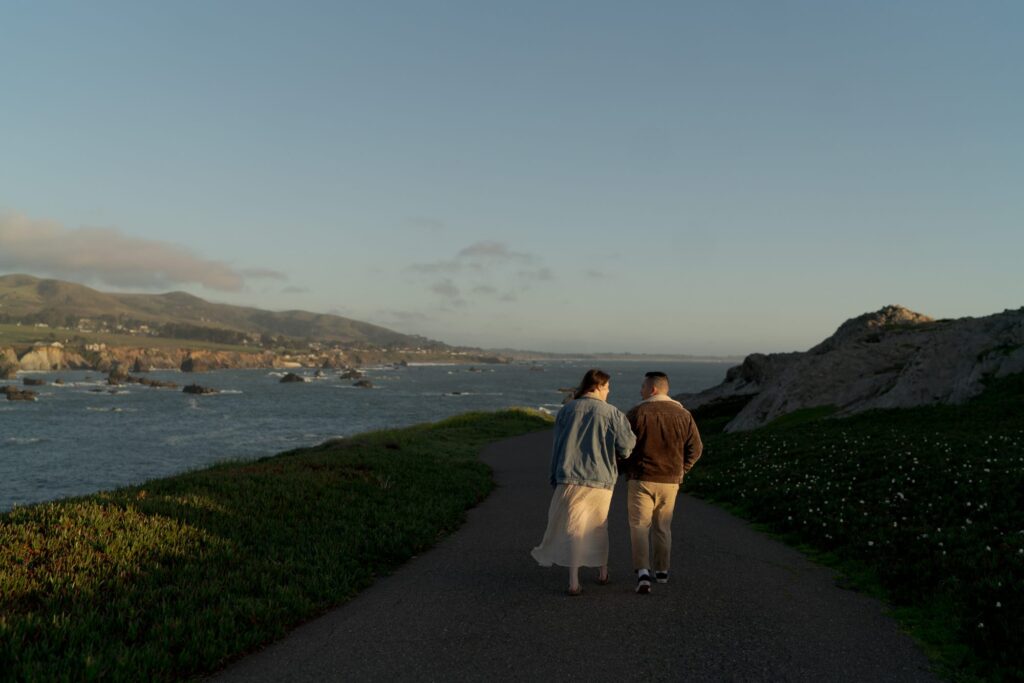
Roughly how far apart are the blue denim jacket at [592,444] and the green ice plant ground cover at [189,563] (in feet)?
12.5

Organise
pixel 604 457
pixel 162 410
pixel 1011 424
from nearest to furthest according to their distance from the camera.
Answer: pixel 604 457 < pixel 1011 424 < pixel 162 410

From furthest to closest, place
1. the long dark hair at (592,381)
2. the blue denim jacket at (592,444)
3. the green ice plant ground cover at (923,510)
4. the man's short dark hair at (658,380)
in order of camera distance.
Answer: the man's short dark hair at (658,380) < the long dark hair at (592,381) < the blue denim jacket at (592,444) < the green ice plant ground cover at (923,510)

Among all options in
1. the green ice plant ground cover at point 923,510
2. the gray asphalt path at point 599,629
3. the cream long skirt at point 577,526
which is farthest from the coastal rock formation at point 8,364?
the cream long skirt at point 577,526

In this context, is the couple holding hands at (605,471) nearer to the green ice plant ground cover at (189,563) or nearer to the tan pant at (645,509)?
the tan pant at (645,509)

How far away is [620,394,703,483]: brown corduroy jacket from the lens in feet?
29.1

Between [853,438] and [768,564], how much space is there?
13.2 meters

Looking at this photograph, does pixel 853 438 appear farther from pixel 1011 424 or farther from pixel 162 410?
pixel 162 410

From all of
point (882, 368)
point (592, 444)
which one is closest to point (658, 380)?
point (592, 444)

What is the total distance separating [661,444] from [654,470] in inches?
15.1

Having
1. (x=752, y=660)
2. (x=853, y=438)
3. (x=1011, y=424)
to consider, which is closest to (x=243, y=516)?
(x=752, y=660)

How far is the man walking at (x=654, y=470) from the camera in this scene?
8.87 meters

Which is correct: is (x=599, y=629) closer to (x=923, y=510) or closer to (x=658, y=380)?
(x=658, y=380)

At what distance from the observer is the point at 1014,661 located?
6289 millimetres

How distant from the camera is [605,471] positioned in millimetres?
8664
